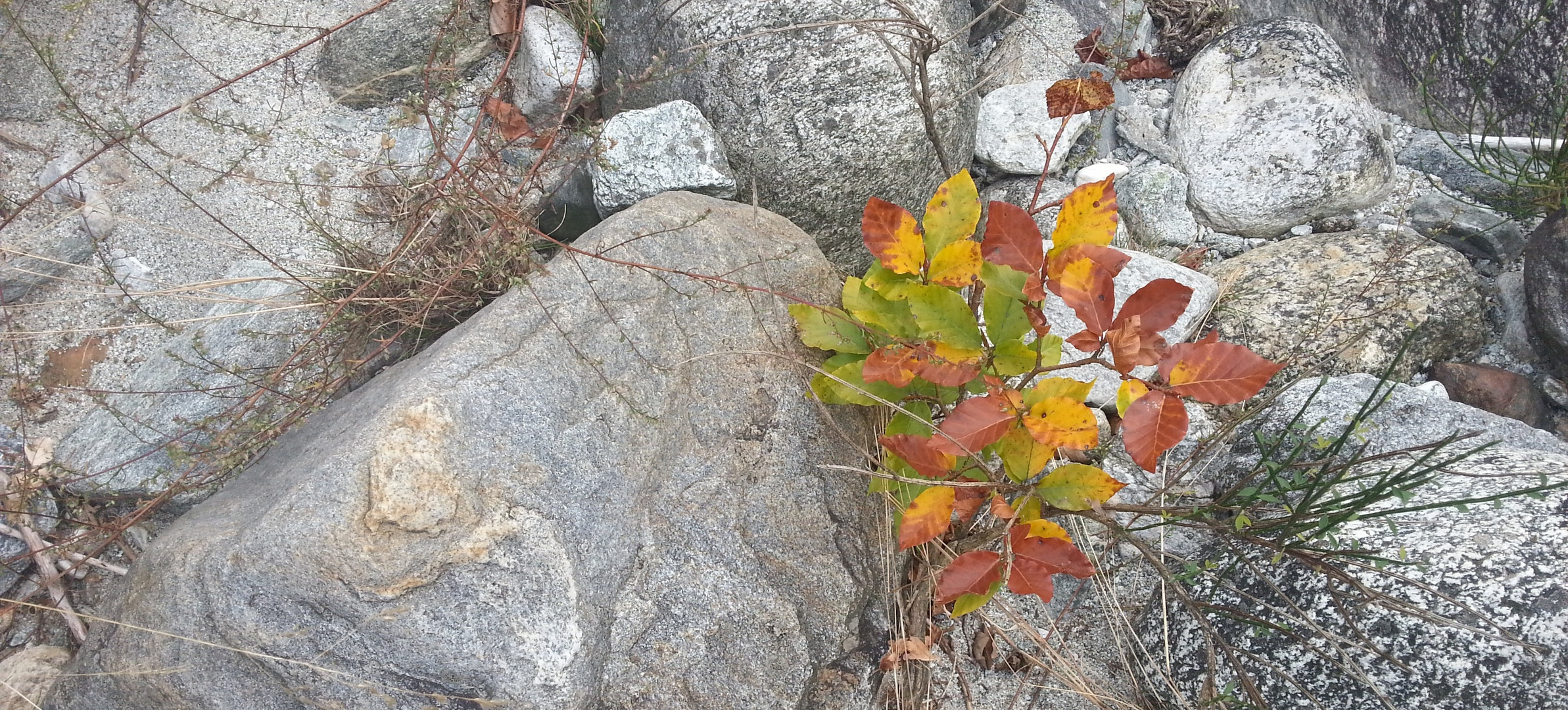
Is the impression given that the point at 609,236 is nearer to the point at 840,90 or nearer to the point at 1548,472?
the point at 840,90

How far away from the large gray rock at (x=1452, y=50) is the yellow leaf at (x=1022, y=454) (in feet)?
7.08

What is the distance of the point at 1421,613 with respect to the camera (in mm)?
1693

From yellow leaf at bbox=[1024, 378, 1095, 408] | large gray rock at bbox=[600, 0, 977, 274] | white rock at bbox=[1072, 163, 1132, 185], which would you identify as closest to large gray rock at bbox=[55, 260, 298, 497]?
large gray rock at bbox=[600, 0, 977, 274]

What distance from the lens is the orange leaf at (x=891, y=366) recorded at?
5.68 ft

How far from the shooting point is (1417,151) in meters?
3.21

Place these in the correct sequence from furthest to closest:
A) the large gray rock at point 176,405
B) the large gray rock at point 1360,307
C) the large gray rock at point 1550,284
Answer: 1. the large gray rock at point 1360,307
2. the large gray rock at point 1550,284
3. the large gray rock at point 176,405

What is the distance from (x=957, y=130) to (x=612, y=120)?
3.57 feet

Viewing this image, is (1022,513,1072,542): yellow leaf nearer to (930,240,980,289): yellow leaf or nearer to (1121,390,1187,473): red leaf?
(1121,390,1187,473): red leaf

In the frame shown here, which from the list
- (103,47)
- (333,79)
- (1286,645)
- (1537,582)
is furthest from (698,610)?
(103,47)

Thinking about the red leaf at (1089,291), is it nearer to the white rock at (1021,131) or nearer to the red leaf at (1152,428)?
the red leaf at (1152,428)

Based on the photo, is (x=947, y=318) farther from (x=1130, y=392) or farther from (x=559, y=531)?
(x=559, y=531)

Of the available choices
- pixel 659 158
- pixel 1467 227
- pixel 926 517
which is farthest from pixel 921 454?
pixel 1467 227

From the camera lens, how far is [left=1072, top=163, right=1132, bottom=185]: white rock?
317 cm

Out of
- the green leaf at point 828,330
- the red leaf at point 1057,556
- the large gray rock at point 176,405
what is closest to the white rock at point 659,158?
the green leaf at point 828,330
